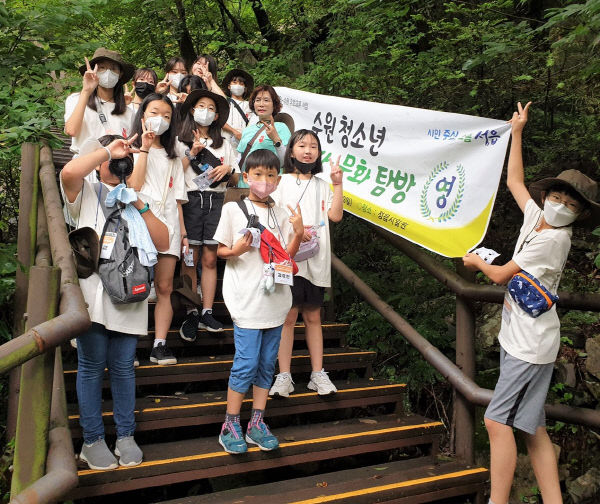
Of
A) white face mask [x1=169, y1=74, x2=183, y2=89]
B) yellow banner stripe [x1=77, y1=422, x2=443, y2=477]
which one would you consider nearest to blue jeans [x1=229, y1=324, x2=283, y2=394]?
yellow banner stripe [x1=77, y1=422, x2=443, y2=477]

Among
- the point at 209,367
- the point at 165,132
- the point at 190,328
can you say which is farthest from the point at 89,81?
the point at 209,367

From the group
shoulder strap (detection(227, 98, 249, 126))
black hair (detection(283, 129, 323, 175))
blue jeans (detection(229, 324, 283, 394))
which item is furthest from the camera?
shoulder strap (detection(227, 98, 249, 126))

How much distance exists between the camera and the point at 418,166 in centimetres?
438

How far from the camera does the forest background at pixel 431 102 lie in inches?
187

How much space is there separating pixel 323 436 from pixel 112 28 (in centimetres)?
1123

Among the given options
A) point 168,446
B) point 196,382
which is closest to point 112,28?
point 196,382

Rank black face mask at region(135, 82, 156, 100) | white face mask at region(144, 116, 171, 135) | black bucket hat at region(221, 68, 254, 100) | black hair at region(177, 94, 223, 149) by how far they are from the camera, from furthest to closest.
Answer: black bucket hat at region(221, 68, 254, 100) < black face mask at region(135, 82, 156, 100) < black hair at region(177, 94, 223, 149) < white face mask at region(144, 116, 171, 135)

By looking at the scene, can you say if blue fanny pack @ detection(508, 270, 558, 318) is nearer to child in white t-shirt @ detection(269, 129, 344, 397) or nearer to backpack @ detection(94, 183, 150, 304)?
child in white t-shirt @ detection(269, 129, 344, 397)

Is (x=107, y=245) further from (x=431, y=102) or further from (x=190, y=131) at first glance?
(x=431, y=102)

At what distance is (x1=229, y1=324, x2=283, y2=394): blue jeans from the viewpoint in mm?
3445

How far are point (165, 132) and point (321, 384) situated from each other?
2222mm

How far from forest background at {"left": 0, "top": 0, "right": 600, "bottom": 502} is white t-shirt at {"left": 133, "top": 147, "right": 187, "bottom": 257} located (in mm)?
767

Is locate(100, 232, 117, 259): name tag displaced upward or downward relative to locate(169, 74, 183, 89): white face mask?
downward

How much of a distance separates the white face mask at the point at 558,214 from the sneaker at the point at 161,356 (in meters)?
2.77
